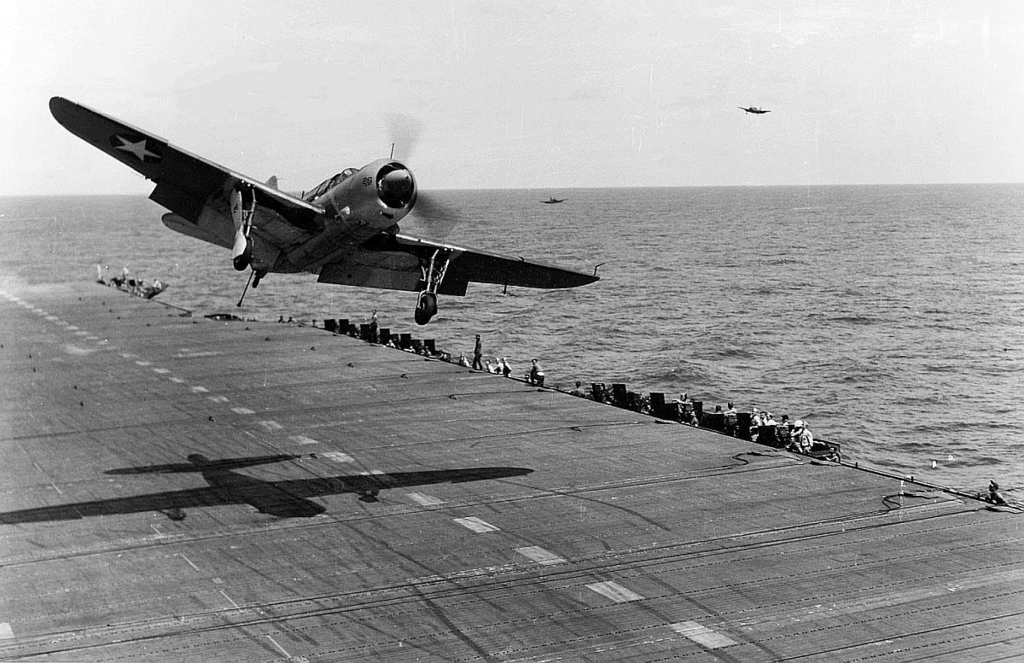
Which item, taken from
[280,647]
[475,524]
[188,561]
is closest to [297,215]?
[188,561]

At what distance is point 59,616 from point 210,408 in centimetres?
2232

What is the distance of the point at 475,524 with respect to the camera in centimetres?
2788

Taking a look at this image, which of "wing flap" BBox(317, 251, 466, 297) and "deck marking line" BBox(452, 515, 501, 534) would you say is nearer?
"deck marking line" BBox(452, 515, 501, 534)

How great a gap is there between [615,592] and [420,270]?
42.4 feet

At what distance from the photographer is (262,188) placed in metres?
27.7

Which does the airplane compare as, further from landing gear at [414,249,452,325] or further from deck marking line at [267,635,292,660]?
deck marking line at [267,635,292,660]

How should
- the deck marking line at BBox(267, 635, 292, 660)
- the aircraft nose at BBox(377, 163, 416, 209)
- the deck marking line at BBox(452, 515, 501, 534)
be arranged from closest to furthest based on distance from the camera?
the deck marking line at BBox(267, 635, 292, 660)
the aircraft nose at BBox(377, 163, 416, 209)
the deck marking line at BBox(452, 515, 501, 534)

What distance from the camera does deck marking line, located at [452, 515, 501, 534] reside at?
89.9 feet

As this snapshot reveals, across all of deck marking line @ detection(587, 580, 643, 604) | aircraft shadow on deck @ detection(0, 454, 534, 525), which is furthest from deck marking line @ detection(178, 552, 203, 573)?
deck marking line @ detection(587, 580, 643, 604)

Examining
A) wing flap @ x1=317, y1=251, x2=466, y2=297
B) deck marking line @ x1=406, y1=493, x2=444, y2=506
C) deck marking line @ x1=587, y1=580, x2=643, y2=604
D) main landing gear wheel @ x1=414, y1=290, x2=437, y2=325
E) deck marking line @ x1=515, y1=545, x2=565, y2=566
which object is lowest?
deck marking line @ x1=587, y1=580, x2=643, y2=604

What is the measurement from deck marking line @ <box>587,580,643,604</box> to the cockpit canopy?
42.1 ft

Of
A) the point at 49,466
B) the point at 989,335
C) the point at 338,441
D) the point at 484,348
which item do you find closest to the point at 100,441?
the point at 49,466

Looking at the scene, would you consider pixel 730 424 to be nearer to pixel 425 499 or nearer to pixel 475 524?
pixel 425 499

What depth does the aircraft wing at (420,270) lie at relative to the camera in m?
30.6
